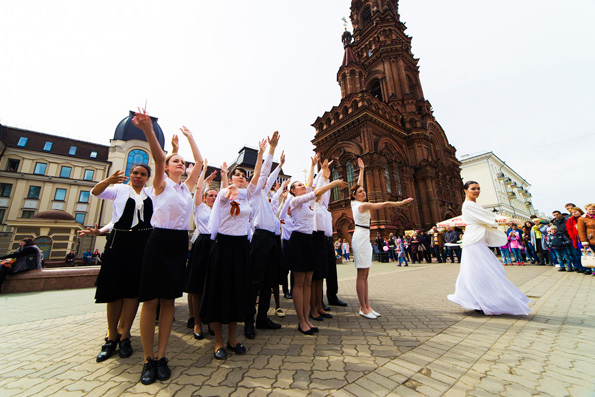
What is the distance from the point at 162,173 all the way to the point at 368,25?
4277cm

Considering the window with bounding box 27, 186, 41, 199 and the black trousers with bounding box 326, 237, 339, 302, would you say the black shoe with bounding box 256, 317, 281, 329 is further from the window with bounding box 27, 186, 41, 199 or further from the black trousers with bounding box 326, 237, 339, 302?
the window with bounding box 27, 186, 41, 199

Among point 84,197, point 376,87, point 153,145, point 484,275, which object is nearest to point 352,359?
point 153,145

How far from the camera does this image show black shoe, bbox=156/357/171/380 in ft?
7.23

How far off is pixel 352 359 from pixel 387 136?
2664 centimetres

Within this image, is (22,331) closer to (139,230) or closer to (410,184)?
(139,230)

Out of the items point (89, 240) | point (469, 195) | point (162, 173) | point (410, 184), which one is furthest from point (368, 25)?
point (89, 240)

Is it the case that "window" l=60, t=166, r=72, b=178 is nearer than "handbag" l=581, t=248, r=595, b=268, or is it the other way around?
"handbag" l=581, t=248, r=595, b=268

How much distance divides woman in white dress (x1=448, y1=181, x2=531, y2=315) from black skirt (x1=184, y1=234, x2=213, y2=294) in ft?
14.9

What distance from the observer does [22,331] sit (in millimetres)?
3857

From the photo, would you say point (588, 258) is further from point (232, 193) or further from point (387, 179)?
point (387, 179)

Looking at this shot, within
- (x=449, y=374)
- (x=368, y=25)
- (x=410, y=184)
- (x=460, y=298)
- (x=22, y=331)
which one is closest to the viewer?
(x=449, y=374)

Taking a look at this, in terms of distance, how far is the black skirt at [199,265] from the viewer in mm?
3535

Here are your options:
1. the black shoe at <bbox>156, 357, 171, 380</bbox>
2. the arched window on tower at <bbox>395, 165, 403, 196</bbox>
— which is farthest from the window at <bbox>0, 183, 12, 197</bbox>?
the arched window on tower at <bbox>395, 165, 403, 196</bbox>

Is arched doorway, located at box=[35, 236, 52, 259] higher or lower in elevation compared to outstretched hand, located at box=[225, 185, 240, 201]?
higher
